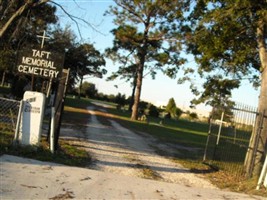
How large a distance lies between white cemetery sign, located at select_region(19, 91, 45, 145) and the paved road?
1.48m

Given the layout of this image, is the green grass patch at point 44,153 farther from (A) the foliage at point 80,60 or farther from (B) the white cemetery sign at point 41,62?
(A) the foliage at point 80,60

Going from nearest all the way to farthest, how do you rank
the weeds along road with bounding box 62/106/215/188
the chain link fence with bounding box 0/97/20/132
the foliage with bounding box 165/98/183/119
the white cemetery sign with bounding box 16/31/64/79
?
the weeds along road with bounding box 62/106/215/188 < the white cemetery sign with bounding box 16/31/64/79 < the chain link fence with bounding box 0/97/20/132 < the foliage with bounding box 165/98/183/119

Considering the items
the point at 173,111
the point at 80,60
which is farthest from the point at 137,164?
the point at 173,111

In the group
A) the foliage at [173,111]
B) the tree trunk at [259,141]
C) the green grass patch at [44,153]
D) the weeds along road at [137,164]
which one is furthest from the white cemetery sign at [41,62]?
the foliage at [173,111]

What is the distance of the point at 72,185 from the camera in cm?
822

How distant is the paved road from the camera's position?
7465mm

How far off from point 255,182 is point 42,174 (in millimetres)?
6031

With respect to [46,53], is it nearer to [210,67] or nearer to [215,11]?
[215,11]

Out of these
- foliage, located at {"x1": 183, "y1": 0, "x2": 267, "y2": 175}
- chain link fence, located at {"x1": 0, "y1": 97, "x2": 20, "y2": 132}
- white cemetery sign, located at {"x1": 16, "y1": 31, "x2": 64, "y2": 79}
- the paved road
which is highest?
foliage, located at {"x1": 183, "y1": 0, "x2": 267, "y2": 175}

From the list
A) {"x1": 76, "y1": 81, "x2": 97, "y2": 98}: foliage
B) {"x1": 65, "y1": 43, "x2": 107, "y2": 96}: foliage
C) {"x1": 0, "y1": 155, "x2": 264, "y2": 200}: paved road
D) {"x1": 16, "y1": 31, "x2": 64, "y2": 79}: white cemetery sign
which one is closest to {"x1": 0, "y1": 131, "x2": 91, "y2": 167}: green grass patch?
{"x1": 0, "y1": 155, "x2": 264, "y2": 200}: paved road

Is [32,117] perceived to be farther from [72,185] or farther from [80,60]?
[80,60]

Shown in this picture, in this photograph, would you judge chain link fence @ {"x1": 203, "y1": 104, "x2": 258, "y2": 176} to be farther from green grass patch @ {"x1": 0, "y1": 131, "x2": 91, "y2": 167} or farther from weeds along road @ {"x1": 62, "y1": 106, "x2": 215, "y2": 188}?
green grass patch @ {"x1": 0, "y1": 131, "x2": 91, "y2": 167}

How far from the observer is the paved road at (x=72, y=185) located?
7.46m

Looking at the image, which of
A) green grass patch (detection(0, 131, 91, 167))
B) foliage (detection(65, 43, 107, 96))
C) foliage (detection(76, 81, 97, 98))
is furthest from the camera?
foliage (detection(76, 81, 97, 98))
